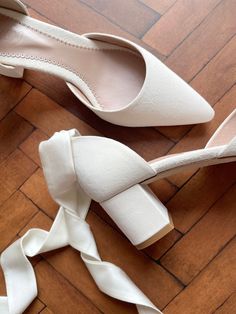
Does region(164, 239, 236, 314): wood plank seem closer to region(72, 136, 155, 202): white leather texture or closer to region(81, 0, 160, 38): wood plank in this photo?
region(72, 136, 155, 202): white leather texture

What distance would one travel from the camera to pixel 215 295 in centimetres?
75

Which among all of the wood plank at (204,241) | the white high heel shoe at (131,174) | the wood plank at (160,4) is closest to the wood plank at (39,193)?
the white high heel shoe at (131,174)

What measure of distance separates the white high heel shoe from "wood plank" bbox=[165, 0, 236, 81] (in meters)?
0.12

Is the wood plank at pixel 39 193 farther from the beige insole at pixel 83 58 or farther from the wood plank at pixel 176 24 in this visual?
the wood plank at pixel 176 24

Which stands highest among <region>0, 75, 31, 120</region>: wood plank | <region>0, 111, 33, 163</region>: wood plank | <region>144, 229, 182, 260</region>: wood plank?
<region>144, 229, 182, 260</region>: wood plank

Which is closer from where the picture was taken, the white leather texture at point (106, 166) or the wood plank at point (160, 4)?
the white leather texture at point (106, 166)

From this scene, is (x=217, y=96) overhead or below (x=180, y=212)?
overhead

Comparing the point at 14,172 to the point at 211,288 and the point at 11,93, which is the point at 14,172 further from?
the point at 211,288

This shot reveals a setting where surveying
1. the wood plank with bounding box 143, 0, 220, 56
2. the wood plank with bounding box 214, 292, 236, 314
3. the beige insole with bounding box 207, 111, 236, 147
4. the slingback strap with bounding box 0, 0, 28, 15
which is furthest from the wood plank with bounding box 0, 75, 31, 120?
the wood plank with bounding box 214, 292, 236, 314

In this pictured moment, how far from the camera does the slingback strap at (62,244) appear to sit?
73cm

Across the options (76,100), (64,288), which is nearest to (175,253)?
(64,288)

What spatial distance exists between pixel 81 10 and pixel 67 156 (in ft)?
0.93

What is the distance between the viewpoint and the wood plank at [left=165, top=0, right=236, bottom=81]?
2.61ft

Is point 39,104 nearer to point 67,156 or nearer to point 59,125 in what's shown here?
point 59,125
